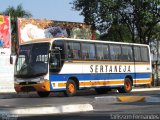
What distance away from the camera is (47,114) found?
16.6m

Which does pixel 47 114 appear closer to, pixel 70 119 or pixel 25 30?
pixel 70 119

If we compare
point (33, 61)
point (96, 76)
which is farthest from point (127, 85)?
point (33, 61)

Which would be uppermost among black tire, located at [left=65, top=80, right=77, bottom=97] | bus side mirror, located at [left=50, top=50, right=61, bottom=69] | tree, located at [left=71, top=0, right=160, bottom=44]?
tree, located at [left=71, top=0, right=160, bottom=44]

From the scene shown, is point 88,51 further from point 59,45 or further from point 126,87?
point 126,87

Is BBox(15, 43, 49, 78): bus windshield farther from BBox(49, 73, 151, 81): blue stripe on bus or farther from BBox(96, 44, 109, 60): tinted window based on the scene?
BBox(96, 44, 109, 60): tinted window

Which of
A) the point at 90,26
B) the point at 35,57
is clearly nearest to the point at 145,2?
the point at 90,26

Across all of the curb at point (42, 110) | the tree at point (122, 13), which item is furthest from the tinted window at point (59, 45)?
the tree at point (122, 13)

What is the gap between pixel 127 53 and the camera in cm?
3316

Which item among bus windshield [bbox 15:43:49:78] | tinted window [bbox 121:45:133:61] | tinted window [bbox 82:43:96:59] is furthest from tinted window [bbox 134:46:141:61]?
bus windshield [bbox 15:43:49:78]

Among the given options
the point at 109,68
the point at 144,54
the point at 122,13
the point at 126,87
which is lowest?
the point at 126,87

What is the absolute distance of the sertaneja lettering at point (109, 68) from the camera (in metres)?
30.1

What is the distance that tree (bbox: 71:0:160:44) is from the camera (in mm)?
42438

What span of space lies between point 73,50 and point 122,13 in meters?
16.5

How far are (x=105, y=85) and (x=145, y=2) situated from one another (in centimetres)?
1297
